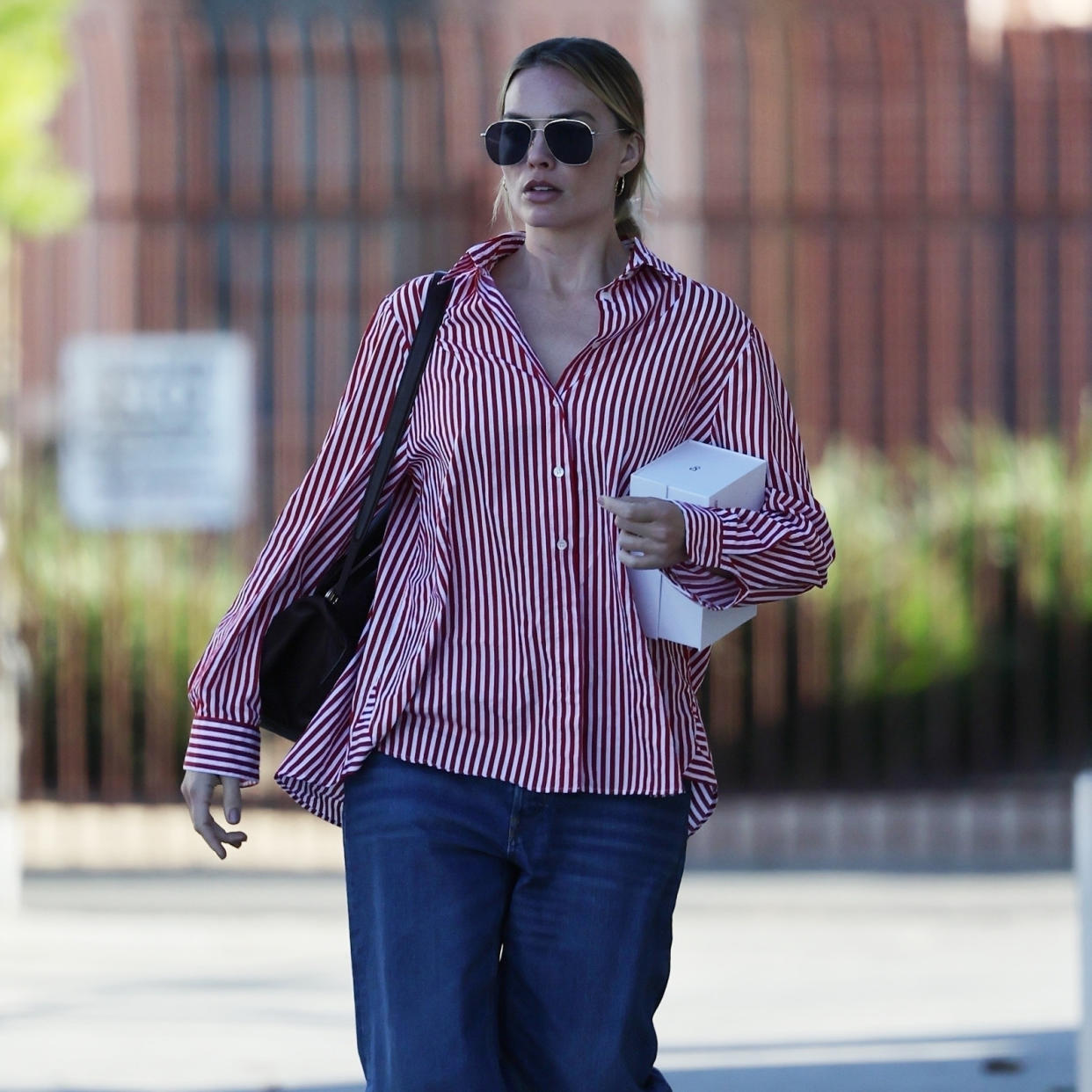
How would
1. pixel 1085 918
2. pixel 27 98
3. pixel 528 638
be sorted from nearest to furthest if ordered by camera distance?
pixel 528 638
pixel 1085 918
pixel 27 98

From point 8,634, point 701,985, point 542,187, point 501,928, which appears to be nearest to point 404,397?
point 542,187

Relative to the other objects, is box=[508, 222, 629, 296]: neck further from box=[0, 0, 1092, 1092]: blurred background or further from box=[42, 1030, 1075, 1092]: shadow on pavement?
box=[0, 0, 1092, 1092]: blurred background

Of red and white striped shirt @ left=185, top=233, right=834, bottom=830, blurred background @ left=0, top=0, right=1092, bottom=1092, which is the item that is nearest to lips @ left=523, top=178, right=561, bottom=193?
red and white striped shirt @ left=185, top=233, right=834, bottom=830

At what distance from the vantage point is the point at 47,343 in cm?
878

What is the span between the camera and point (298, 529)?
9.86 feet

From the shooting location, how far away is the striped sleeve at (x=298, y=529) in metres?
2.97

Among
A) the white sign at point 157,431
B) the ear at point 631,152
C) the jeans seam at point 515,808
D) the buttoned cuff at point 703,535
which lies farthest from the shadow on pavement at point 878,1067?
the white sign at point 157,431

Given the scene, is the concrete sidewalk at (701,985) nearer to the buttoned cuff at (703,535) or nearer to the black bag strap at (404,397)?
the black bag strap at (404,397)

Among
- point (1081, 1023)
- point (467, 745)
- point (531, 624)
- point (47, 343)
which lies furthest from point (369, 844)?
point (47, 343)

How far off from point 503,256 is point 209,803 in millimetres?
912

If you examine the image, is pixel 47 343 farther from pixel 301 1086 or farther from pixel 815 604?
pixel 301 1086

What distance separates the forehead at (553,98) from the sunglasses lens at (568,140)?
0.03 m

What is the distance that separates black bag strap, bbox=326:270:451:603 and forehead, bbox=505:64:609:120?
29cm

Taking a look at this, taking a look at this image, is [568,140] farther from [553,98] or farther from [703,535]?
[703,535]
